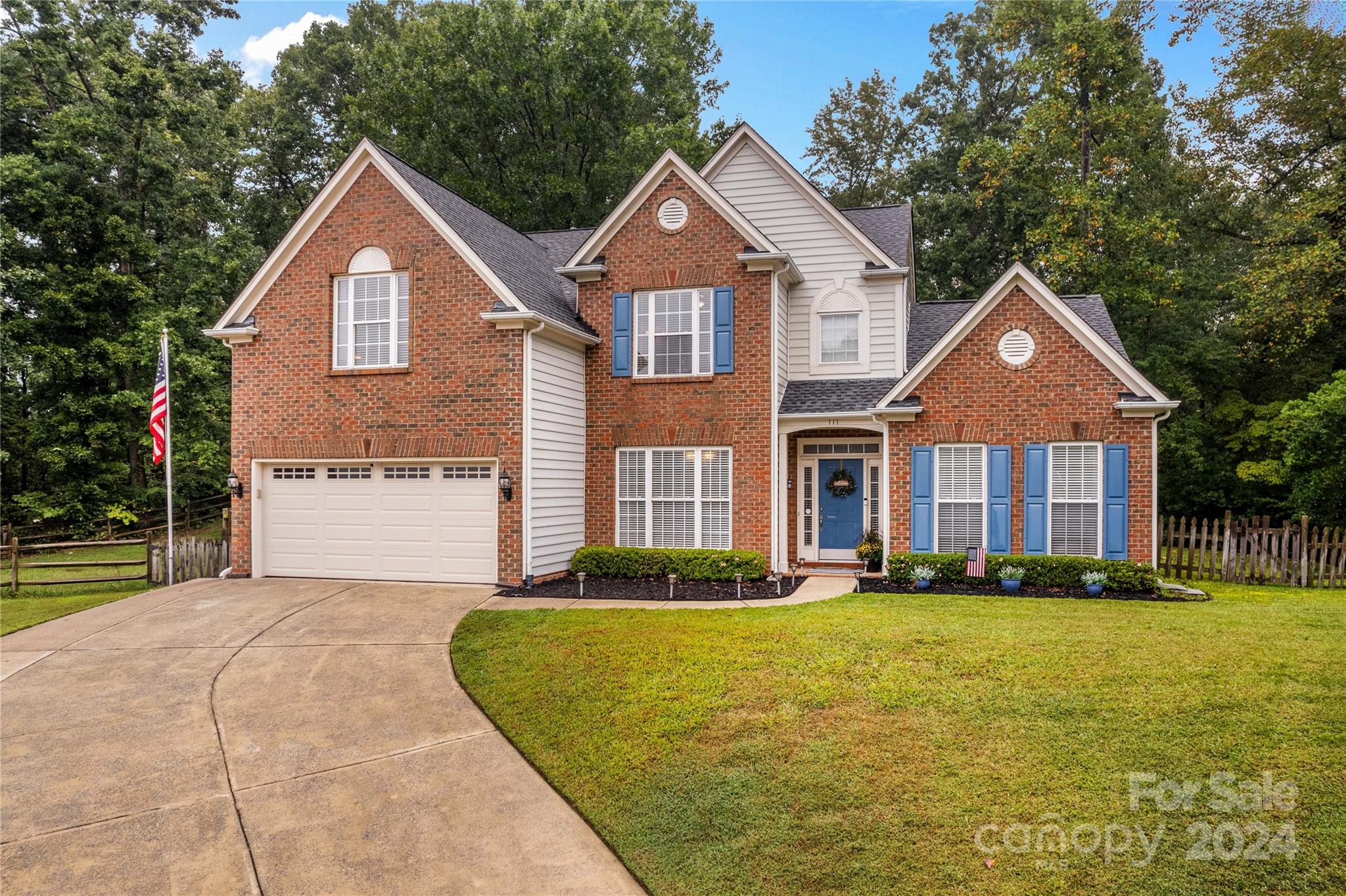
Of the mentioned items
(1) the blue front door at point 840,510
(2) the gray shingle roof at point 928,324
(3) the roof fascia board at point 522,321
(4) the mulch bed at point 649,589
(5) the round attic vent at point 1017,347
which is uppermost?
(2) the gray shingle roof at point 928,324

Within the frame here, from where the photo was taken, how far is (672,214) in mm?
14086

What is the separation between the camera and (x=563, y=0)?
96.0 feet

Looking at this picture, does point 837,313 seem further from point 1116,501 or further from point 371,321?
point 371,321

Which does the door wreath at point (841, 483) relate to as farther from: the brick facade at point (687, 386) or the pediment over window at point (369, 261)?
the pediment over window at point (369, 261)

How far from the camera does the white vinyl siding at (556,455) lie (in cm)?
1259

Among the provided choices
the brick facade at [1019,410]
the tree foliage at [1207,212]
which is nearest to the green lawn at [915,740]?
the brick facade at [1019,410]

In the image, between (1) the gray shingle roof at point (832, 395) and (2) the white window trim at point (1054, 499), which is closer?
(2) the white window trim at point (1054, 499)

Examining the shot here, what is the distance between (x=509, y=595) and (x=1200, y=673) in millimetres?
8913

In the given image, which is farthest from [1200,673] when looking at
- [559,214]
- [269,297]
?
[559,214]

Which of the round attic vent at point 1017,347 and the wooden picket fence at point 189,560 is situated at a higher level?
the round attic vent at point 1017,347

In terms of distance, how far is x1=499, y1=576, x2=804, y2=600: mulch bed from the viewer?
38.3 feet

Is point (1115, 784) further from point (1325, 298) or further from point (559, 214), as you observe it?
point (559, 214)

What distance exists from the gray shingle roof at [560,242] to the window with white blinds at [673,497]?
5.86 meters

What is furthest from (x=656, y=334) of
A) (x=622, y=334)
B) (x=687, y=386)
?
(x=687, y=386)
